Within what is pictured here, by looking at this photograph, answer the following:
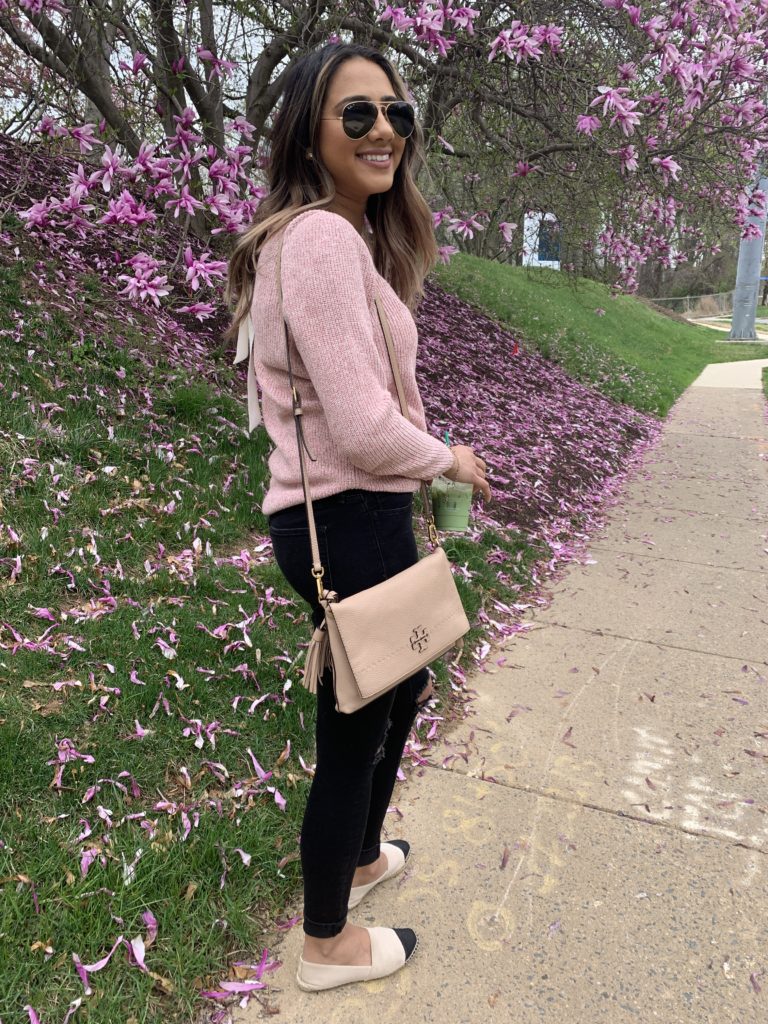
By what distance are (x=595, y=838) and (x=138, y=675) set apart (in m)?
1.63

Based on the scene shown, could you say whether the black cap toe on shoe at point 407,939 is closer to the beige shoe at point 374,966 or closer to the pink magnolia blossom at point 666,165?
the beige shoe at point 374,966

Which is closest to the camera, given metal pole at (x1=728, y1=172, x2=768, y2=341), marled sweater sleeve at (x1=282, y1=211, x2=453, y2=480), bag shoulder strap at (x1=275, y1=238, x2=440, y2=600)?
marled sweater sleeve at (x1=282, y1=211, x2=453, y2=480)

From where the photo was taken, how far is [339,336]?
1309mm

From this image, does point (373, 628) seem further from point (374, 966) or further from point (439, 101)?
point (439, 101)

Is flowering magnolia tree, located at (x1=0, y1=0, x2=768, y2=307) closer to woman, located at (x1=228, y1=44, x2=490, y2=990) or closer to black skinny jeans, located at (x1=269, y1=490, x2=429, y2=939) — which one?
woman, located at (x1=228, y1=44, x2=490, y2=990)

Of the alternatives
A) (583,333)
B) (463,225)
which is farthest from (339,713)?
(583,333)

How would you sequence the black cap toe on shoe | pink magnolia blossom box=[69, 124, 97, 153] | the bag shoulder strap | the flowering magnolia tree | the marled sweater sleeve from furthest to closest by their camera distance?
the flowering magnolia tree
pink magnolia blossom box=[69, 124, 97, 153]
the black cap toe on shoe
the bag shoulder strap
the marled sweater sleeve

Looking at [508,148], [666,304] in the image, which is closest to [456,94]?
[508,148]

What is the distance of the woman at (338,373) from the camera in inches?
52.2

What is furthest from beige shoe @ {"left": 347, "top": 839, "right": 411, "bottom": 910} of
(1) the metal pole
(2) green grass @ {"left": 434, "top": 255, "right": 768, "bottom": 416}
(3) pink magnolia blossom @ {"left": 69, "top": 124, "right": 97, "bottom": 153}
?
(1) the metal pole

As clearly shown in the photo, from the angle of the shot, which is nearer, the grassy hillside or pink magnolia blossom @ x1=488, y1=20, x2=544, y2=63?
the grassy hillside

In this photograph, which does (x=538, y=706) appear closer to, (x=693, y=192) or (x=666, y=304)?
(x=693, y=192)

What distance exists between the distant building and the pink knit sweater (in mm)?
5311

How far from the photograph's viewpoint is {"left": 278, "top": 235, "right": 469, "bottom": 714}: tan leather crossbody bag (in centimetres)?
141
